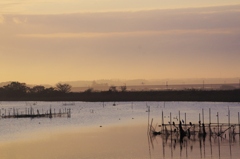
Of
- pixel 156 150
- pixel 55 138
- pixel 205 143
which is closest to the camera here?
pixel 156 150

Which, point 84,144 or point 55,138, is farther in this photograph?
point 55,138

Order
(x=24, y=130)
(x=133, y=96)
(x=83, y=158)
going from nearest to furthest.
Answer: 1. (x=83, y=158)
2. (x=24, y=130)
3. (x=133, y=96)

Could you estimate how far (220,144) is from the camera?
43438mm

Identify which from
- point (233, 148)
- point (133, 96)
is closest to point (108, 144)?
point (233, 148)

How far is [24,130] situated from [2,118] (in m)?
26.5

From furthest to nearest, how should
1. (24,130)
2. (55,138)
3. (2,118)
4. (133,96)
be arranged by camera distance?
(133,96)
(2,118)
(24,130)
(55,138)

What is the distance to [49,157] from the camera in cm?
3975

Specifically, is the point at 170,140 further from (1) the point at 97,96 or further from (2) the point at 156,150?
(1) the point at 97,96

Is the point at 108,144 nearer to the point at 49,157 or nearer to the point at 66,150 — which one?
the point at 66,150

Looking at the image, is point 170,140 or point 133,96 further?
point 133,96

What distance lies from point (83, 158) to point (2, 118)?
2161 inches

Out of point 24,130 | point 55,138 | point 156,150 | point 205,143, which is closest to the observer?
point 156,150

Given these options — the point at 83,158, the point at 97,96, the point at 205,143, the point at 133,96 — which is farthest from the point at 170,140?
the point at 97,96

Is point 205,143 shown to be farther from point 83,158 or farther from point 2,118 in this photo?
point 2,118
